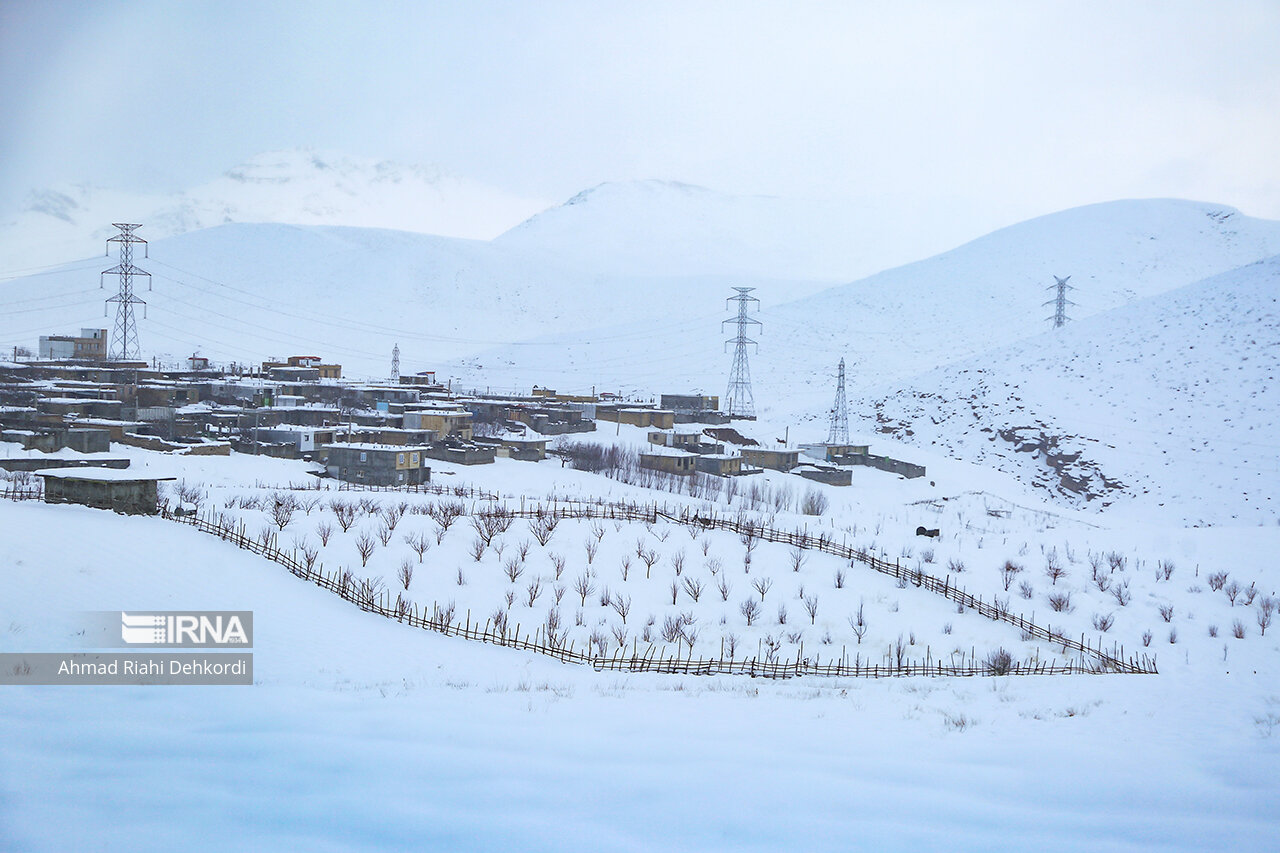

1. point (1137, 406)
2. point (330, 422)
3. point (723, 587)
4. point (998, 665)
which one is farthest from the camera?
point (1137, 406)

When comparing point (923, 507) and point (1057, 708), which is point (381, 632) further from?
point (923, 507)

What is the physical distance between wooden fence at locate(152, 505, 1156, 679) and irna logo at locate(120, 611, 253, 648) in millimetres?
3819

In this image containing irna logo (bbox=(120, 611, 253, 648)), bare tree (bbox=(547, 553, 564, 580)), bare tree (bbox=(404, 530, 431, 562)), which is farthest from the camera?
bare tree (bbox=(404, 530, 431, 562))

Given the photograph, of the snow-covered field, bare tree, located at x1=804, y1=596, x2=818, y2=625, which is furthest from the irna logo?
bare tree, located at x1=804, y1=596, x2=818, y2=625

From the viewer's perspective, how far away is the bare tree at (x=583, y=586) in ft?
72.3

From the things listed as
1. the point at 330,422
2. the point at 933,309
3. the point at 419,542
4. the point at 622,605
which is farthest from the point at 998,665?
the point at 933,309

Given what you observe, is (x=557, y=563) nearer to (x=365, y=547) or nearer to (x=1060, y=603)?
(x=365, y=547)

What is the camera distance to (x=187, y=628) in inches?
571

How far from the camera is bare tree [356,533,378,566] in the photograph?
2261 centimetres

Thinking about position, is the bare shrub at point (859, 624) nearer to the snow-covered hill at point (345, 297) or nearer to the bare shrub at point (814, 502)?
the bare shrub at point (814, 502)

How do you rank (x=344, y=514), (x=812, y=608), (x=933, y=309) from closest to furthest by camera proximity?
(x=812, y=608) < (x=344, y=514) < (x=933, y=309)

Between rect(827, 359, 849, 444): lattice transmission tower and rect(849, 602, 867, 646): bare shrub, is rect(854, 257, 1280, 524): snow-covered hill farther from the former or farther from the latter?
rect(849, 602, 867, 646): bare shrub

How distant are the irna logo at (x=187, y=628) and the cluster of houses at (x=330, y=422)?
17.2 meters

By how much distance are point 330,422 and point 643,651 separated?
1346 inches
